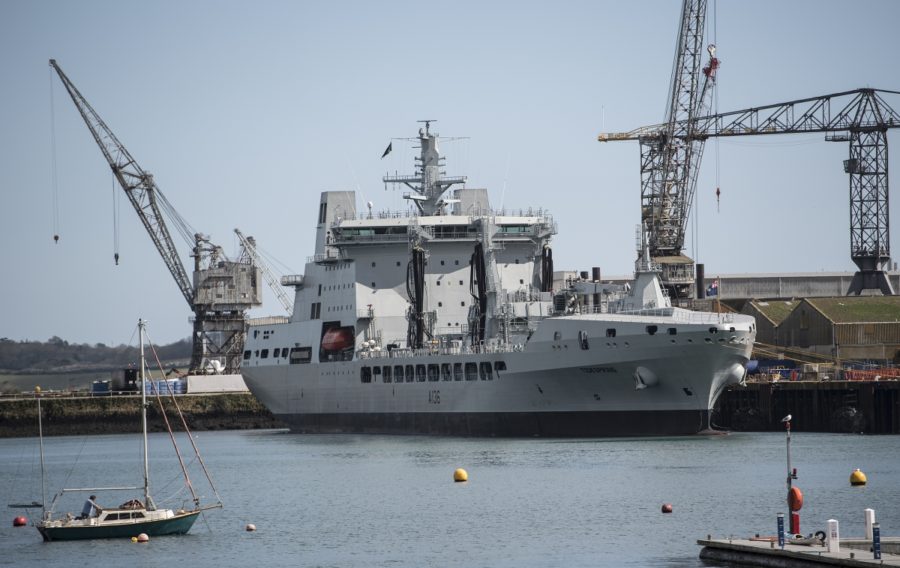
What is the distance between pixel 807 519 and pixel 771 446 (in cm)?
2041

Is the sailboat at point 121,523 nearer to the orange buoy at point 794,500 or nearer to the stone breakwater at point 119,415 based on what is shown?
the orange buoy at point 794,500

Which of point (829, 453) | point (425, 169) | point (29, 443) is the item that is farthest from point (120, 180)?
point (829, 453)

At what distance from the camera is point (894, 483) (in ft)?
143

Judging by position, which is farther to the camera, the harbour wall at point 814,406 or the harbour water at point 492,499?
the harbour wall at point 814,406

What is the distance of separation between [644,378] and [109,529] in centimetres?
2504

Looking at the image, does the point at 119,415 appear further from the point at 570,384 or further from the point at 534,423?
the point at 570,384

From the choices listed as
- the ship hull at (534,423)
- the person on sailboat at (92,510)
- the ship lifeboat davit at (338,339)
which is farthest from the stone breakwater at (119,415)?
the person on sailboat at (92,510)

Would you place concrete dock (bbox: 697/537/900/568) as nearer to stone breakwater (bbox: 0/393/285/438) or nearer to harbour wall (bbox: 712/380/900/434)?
harbour wall (bbox: 712/380/900/434)

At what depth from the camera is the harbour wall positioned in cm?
6338

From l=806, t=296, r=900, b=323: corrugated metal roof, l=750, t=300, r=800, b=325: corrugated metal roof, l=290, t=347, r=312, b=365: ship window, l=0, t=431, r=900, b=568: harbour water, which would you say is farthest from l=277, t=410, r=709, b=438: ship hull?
l=750, t=300, r=800, b=325: corrugated metal roof

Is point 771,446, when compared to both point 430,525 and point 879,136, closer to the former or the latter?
point 430,525

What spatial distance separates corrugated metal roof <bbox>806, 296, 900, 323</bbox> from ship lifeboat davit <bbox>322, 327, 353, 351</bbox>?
83.7ft

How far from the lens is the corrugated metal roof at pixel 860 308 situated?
263ft

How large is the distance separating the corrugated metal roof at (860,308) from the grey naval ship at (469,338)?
17.6 metres
